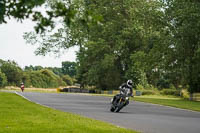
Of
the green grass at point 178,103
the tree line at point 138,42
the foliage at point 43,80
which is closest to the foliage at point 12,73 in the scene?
the foliage at point 43,80

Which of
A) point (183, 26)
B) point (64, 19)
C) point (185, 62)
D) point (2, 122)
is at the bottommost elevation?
point (2, 122)

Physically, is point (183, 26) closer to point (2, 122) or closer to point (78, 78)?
point (2, 122)

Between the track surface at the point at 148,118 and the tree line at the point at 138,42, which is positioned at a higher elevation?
the tree line at the point at 138,42

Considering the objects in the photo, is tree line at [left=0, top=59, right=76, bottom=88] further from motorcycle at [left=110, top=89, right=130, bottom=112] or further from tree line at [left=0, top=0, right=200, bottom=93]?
motorcycle at [left=110, top=89, right=130, bottom=112]

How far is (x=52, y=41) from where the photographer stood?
227 feet

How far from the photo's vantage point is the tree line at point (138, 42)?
44.3m

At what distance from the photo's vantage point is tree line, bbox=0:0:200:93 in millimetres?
44281

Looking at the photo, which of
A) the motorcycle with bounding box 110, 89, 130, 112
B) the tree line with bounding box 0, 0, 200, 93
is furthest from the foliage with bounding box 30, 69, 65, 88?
the motorcycle with bounding box 110, 89, 130, 112

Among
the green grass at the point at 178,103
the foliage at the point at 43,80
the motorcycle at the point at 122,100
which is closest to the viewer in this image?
the motorcycle at the point at 122,100

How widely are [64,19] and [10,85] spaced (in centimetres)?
8602

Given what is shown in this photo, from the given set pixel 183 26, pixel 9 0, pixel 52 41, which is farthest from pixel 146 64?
pixel 9 0

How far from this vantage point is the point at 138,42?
64.2m

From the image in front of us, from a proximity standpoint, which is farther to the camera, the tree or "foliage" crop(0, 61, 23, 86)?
"foliage" crop(0, 61, 23, 86)

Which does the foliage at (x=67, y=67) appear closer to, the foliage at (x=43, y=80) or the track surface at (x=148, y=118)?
the foliage at (x=43, y=80)
